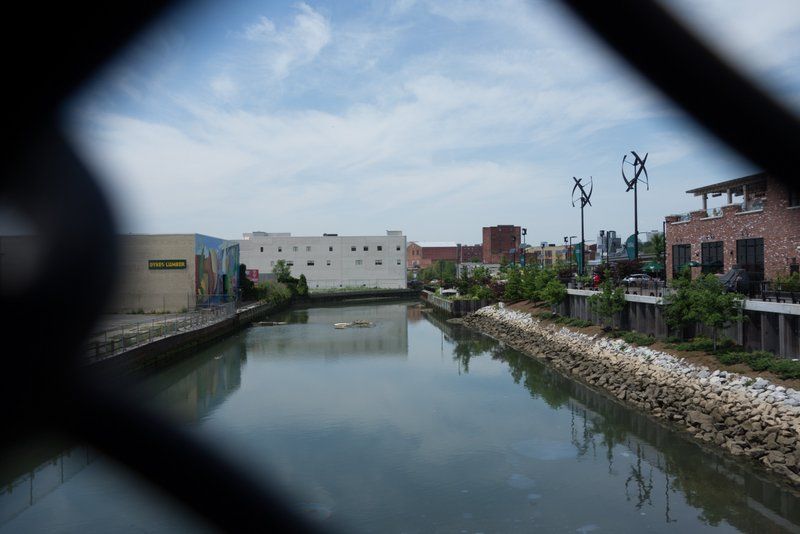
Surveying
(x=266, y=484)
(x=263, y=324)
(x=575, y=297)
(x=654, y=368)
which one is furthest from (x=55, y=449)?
(x=263, y=324)

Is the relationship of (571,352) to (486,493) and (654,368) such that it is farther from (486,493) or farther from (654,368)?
(486,493)

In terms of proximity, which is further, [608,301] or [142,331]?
[142,331]

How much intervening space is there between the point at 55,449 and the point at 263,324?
106 feet

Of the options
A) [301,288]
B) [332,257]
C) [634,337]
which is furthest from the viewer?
[332,257]

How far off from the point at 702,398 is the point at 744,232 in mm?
13398

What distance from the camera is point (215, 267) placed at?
147 ft

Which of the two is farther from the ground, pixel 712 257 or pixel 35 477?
pixel 712 257

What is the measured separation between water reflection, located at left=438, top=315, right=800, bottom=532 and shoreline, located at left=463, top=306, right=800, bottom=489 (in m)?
0.41

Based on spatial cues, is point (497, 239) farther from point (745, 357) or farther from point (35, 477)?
point (35, 477)

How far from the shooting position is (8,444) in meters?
14.0

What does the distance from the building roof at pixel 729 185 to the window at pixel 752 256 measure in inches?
118

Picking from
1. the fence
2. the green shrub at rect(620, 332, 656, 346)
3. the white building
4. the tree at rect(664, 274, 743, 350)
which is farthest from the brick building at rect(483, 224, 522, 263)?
the tree at rect(664, 274, 743, 350)

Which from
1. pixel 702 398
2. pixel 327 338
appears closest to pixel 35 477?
pixel 702 398

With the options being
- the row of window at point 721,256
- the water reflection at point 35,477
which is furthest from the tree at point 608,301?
the water reflection at point 35,477
